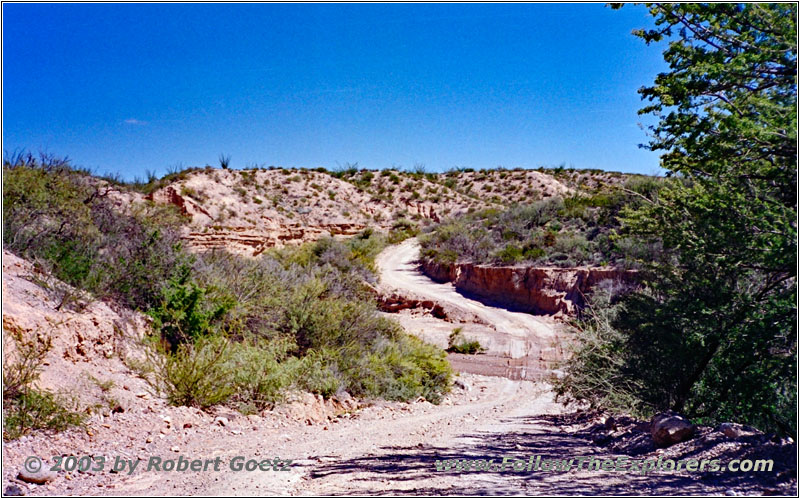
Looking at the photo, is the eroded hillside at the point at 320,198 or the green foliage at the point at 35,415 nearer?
the green foliage at the point at 35,415

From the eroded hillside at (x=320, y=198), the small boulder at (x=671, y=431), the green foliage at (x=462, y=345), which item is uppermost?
the eroded hillside at (x=320, y=198)

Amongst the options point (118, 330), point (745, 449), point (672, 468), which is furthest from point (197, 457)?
point (745, 449)

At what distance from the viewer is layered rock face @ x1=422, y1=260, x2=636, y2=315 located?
23.7 metres

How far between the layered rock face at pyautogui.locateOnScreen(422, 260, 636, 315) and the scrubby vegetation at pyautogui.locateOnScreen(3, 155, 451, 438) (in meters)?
12.0

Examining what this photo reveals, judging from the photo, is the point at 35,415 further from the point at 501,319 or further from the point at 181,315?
the point at 501,319

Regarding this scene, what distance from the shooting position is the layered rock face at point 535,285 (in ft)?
77.7

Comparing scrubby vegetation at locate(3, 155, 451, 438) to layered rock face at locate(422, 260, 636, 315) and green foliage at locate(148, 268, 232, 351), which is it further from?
layered rock face at locate(422, 260, 636, 315)

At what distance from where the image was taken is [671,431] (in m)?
6.30

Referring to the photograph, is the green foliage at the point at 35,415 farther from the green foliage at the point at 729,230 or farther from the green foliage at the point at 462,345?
the green foliage at the point at 462,345

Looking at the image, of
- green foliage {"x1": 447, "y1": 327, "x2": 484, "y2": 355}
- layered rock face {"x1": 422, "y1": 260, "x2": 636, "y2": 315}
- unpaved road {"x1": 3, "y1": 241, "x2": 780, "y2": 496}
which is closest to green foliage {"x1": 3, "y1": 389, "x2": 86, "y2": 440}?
unpaved road {"x1": 3, "y1": 241, "x2": 780, "y2": 496}

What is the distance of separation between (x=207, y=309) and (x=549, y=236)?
22.5 meters

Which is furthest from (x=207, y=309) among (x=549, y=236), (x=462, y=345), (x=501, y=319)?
(x=549, y=236)

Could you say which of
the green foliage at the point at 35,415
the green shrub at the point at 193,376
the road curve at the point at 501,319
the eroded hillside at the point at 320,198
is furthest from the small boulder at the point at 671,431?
the eroded hillside at the point at 320,198

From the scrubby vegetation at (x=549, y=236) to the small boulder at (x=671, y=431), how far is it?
53.6ft
